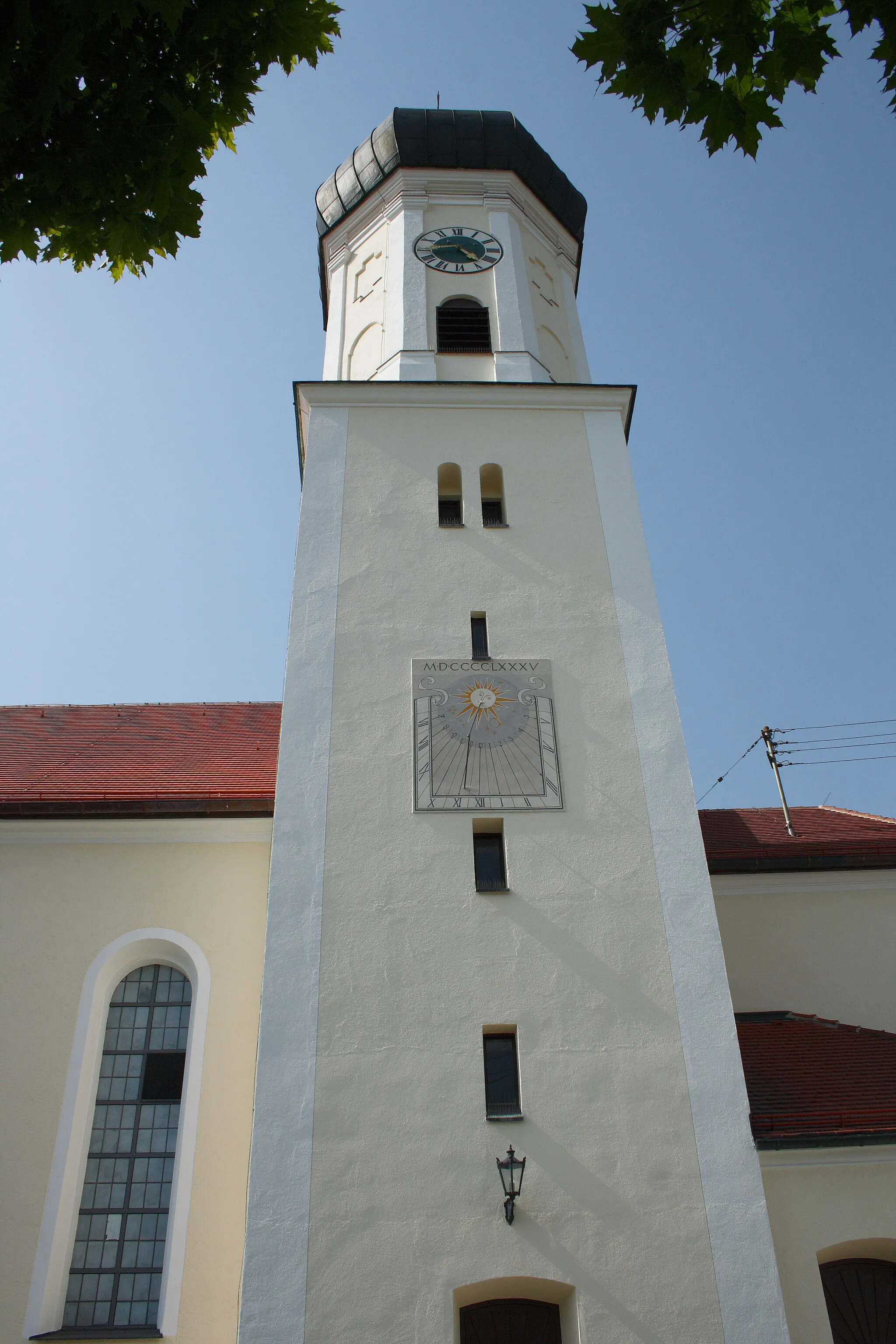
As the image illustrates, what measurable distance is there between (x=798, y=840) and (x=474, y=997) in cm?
648

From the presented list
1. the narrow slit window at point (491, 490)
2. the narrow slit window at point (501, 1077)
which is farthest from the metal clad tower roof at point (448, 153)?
the narrow slit window at point (501, 1077)

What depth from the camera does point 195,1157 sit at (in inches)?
353

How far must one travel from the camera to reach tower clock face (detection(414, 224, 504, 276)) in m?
14.7

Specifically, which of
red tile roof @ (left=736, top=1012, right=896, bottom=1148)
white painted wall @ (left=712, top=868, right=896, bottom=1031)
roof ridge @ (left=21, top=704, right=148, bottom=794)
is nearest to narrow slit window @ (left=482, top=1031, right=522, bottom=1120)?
red tile roof @ (left=736, top=1012, right=896, bottom=1148)

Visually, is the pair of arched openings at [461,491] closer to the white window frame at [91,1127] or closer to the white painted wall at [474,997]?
the white painted wall at [474,997]

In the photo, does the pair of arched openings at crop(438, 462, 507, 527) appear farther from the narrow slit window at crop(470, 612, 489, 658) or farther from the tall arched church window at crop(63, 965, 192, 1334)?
the tall arched church window at crop(63, 965, 192, 1334)

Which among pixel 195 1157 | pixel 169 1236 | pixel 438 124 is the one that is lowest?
pixel 169 1236

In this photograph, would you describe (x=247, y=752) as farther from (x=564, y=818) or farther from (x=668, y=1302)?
(x=668, y=1302)

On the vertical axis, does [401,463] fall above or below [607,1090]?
above

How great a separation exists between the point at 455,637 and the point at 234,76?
20.0ft

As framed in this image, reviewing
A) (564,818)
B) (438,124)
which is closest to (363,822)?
(564,818)

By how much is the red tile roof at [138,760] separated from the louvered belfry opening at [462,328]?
5448mm

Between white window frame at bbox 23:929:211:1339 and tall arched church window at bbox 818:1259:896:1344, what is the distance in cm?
485

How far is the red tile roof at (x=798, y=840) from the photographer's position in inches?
498
